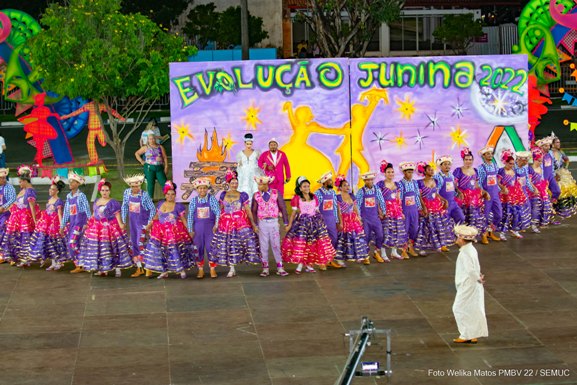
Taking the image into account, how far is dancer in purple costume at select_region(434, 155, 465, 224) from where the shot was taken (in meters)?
18.1

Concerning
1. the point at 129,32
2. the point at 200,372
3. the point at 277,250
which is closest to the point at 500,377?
the point at 200,372

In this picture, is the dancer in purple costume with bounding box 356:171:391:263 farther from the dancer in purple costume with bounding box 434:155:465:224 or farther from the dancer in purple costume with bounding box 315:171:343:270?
the dancer in purple costume with bounding box 434:155:465:224

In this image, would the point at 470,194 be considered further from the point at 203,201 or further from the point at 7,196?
the point at 7,196

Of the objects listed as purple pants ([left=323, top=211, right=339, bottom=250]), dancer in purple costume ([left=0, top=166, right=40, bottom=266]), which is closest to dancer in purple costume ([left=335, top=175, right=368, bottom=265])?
purple pants ([left=323, top=211, right=339, bottom=250])

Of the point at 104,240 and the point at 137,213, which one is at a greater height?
the point at 137,213

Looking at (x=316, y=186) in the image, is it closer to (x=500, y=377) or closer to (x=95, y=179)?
(x=95, y=179)

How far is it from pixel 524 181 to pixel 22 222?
7.83 meters

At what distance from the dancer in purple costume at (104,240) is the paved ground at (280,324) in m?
0.28

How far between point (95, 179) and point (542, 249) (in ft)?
36.5

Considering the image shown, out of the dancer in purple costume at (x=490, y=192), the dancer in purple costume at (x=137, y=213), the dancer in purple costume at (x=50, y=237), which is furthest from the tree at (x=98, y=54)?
the dancer in purple costume at (x=490, y=192)

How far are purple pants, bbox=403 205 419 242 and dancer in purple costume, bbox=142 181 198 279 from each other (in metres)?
3.25

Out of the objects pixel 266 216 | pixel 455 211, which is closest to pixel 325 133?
pixel 455 211

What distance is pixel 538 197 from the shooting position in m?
19.8

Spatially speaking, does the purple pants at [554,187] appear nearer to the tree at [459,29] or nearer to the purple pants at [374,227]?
the purple pants at [374,227]
